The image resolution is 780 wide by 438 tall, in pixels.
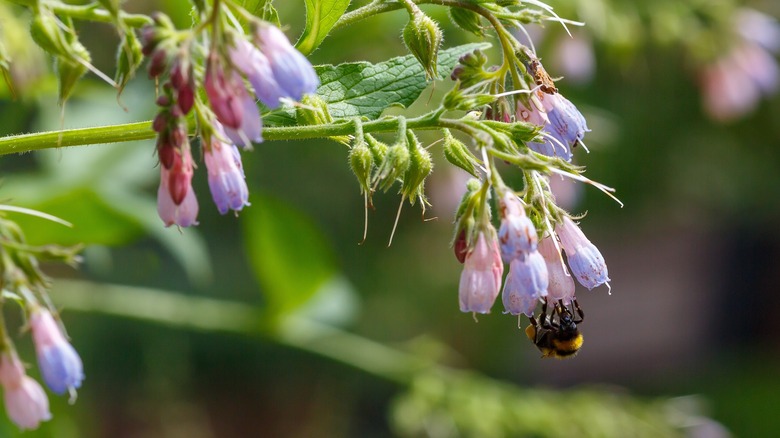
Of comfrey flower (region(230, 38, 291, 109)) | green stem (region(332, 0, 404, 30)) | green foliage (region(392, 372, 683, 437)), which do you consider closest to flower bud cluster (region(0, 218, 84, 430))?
comfrey flower (region(230, 38, 291, 109))

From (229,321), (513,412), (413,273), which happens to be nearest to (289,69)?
(229,321)

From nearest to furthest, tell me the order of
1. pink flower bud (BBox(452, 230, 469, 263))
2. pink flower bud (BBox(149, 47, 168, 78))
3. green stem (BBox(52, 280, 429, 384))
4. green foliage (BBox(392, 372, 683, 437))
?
pink flower bud (BBox(149, 47, 168, 78)) < pink flower bud (BBox(452, 230, 469, 263)) < green stem (BBox(52, 280, 429, 384)) < green foliage (BBox(392, 372, 683, 437))

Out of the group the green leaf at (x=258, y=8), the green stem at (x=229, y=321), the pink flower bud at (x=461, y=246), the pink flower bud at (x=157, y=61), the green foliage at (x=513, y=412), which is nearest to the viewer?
the pink flower bud at (x=157, y=61)

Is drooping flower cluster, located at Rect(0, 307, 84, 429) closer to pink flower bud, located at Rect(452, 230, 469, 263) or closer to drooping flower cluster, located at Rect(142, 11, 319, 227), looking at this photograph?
drooping flower cluster, located at Rect(142, 11, 319, 227)

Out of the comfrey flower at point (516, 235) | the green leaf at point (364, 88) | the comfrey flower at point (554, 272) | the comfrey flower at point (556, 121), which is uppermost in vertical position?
the green leaf at point (364, 88)

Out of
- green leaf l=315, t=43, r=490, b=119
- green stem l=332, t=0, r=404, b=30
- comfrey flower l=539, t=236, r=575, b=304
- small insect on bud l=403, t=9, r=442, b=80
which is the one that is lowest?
comfrey flower l=539, t=236, r=575, b=304

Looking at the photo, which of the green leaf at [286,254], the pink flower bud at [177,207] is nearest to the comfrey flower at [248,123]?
the pink flower bud at [177,207]

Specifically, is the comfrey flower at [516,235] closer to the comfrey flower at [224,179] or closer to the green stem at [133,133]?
the green stem at [133,133]
